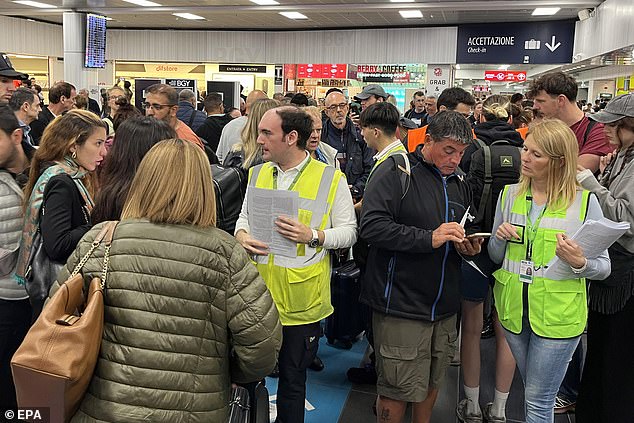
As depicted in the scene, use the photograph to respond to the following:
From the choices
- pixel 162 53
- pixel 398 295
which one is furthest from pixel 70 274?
pixel 162 53

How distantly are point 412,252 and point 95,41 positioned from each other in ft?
40.5

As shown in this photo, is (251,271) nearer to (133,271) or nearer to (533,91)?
(133,271)

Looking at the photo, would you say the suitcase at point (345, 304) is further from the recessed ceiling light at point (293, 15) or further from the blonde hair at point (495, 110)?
the recessed ceiling light at point (293, 15)

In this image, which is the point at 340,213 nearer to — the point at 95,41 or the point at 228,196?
the point at 228,196

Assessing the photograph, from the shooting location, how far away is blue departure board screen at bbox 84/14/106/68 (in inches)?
499

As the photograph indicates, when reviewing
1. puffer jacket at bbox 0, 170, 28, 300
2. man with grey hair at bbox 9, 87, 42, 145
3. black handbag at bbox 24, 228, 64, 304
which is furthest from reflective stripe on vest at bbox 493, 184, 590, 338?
man with grey hair at bbox 9, 87, 42, 145

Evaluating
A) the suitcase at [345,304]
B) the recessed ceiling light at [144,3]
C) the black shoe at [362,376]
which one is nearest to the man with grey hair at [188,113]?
the suitcase at [345,304]

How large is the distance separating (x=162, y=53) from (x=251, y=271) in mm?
15887

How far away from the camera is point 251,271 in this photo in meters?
1.76

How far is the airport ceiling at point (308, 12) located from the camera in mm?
10742

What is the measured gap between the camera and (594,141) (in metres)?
3.11

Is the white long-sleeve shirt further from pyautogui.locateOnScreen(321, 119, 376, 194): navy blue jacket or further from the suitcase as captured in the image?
pyautogui.locateOnScreen(321, 119, 376, 194): navy blue jacket

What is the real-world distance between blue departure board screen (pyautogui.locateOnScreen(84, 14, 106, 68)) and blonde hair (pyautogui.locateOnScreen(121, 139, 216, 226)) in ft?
40.1

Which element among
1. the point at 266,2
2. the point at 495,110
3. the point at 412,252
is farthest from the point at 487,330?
the point at 266,2
